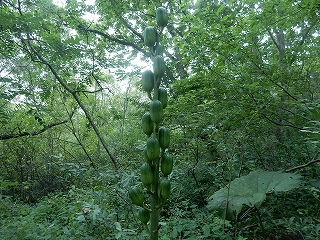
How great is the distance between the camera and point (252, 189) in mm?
2590

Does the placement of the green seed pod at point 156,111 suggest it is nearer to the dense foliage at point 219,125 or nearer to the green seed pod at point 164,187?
the dense foliage at point 219,125

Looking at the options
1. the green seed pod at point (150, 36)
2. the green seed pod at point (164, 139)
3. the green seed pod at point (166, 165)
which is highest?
the green seed pod at point (150, 36)

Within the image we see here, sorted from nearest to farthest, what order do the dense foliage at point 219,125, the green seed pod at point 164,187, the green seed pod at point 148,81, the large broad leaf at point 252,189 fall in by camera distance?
the green seed pod at point 164,187 → the green seed pod at point 148,81 → the large broad leaf at point 252,189 → the dense foliage at point 219,125

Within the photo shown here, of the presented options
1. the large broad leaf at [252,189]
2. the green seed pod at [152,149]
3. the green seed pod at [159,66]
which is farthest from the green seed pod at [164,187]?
the large broad leaf at [252,189]

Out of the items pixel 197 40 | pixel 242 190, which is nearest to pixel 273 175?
pixel 242 190

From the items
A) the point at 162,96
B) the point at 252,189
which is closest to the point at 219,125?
the point at 252,189

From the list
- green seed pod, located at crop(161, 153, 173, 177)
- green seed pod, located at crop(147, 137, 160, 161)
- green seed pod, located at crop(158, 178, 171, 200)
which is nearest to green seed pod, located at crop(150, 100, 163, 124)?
green seed pod, located at crop(147, 137, 160, 161)

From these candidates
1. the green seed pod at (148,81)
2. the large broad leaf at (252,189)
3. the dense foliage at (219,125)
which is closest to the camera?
the green seed pod at (148,81)

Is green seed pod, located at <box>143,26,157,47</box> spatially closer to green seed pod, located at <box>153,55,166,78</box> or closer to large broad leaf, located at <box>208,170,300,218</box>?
green seed pod, located at <box>153,55,166,78</box>

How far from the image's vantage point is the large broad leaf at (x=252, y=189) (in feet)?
7.54

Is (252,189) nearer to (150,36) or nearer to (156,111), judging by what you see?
(156,111)

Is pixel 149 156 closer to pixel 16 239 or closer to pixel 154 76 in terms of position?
pixel 154 76

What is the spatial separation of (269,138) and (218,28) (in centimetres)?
208

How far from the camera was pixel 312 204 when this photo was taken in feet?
10.2
